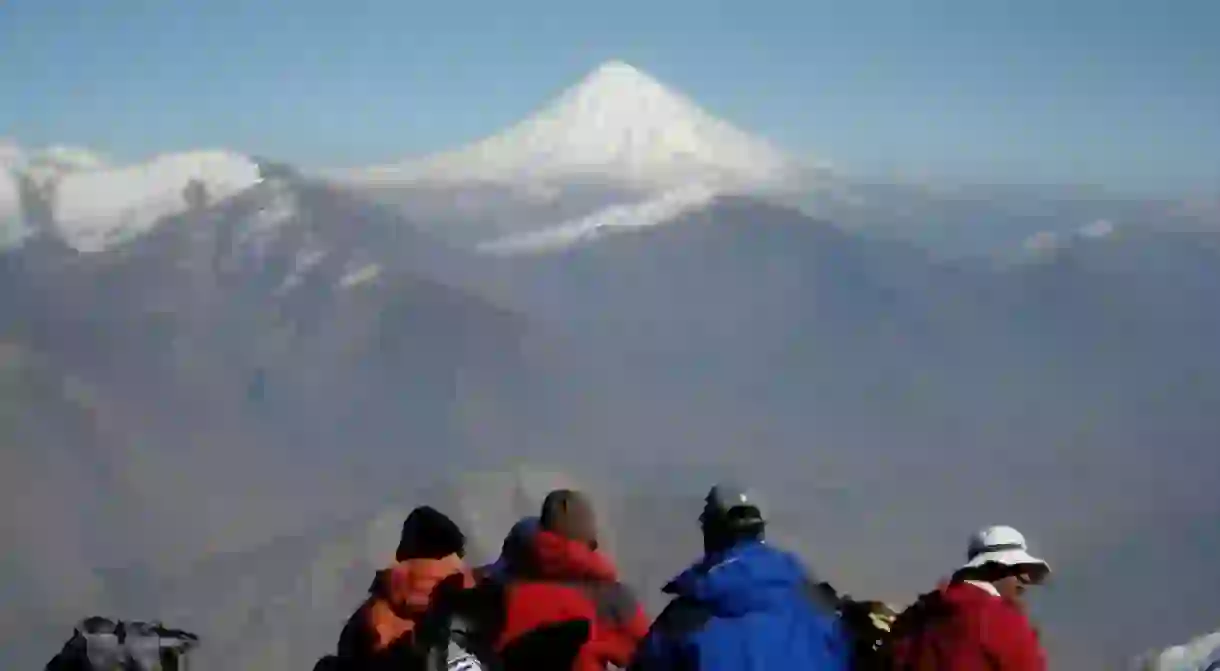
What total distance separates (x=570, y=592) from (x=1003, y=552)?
1371mm

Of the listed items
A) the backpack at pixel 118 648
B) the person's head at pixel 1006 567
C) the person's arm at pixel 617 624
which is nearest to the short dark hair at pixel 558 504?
the person's arm at pixel 617 624

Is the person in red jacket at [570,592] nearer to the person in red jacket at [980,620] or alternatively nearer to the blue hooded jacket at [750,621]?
the blue hooded jacket at [750,621]

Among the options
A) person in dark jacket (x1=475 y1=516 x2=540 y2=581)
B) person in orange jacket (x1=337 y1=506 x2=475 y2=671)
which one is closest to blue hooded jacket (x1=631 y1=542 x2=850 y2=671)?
person in dark jacket (x1=475 y1=516 x2=540 y2=581)

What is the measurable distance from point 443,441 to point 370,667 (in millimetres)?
81603

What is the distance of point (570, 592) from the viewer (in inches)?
173

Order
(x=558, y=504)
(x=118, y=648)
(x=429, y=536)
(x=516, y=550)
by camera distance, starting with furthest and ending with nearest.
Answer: (x=118, y=648), (x=429, y=536), (x=516, y=550), (x=558, y=504)

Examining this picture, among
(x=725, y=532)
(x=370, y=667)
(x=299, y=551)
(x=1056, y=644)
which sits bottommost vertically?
(x=1056, y=644)

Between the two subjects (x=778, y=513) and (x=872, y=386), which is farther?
(x=872, y=386)

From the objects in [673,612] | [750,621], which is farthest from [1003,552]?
[673,612]

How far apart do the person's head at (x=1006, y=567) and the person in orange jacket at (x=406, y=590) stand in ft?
5.70

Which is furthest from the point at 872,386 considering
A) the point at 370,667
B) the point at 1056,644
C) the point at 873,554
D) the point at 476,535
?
the point at 370,667

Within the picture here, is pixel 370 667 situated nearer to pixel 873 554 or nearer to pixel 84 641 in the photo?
pixel 84 641

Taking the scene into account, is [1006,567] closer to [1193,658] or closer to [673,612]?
[673,612]

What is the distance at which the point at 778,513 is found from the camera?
65312mm
